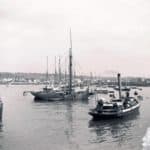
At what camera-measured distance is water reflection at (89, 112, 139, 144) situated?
157ft

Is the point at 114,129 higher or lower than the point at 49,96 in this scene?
lower

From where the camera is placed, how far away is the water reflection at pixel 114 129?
4788cm

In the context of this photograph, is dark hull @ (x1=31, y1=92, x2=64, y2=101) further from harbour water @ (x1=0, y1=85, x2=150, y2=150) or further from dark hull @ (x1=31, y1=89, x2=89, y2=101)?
harbour water @ (x1=0, y1=85, x2=150, y2=150)

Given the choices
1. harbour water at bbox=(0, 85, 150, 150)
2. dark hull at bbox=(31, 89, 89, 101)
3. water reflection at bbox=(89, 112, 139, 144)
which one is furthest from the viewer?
dark hull at bbox=(31, 89, 89, 101)

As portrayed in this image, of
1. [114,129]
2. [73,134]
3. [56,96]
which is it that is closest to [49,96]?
[56,96]

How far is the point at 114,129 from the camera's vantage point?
183ft

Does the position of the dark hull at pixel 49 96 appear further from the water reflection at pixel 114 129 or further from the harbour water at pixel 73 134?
the water reflection at pixel 114 129

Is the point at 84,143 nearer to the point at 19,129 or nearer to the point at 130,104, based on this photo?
the point at 19,129

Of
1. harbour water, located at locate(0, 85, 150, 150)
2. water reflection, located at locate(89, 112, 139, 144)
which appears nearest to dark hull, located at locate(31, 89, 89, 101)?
water reflection, located at locate(89, 112, 139, 144)

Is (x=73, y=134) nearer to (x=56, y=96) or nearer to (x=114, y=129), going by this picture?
(x=114, y=129)

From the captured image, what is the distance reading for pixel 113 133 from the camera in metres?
52.2

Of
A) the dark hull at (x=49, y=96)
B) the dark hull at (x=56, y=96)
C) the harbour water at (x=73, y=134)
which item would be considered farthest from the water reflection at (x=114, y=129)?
the dark hull at (x=49, y=96)

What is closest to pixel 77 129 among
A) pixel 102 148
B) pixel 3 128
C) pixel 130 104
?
pixel 3 128

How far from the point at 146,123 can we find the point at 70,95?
5368 cm
